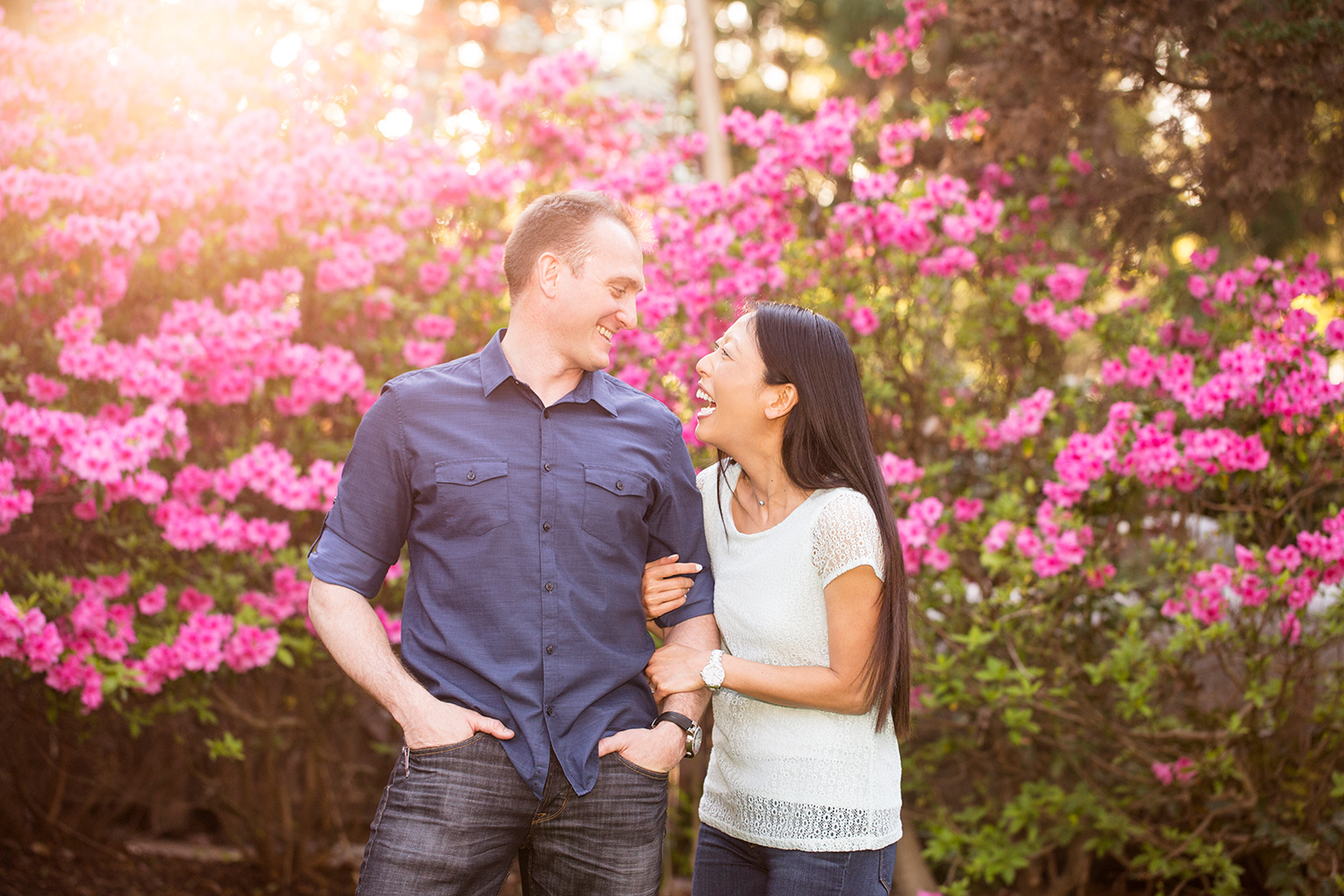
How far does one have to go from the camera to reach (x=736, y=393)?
2264 millimetres

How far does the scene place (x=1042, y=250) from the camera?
462 cm

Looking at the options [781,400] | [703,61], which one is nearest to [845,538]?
[781,400]

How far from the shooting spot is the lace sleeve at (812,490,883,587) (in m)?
2.06

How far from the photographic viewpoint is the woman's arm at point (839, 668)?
2062 mm

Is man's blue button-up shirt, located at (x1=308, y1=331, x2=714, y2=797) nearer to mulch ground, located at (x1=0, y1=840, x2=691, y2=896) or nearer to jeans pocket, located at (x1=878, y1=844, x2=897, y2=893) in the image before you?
jeans pocket, located at (x1=878, y1=844, x2=897, y2=893)

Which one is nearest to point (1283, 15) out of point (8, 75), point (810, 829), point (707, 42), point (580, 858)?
point (810, 829)

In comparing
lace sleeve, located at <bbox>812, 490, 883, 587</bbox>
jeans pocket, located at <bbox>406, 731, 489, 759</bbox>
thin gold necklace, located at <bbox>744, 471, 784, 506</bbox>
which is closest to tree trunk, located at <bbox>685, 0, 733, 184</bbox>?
thin gold necklace, located at <bbox>744, 471, 784, 506</bbox>

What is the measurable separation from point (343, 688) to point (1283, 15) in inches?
184

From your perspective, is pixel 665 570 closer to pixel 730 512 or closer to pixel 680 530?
pixel 680 530

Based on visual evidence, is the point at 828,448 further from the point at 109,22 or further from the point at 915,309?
the point at 109,22

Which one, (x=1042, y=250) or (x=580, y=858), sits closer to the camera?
(x=580, y=858)

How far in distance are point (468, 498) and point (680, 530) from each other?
501mm

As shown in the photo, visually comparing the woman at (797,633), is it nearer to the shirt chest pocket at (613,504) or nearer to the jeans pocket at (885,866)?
the jeans pocket at (885,866)

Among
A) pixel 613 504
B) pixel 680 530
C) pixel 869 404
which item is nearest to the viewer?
pixel 613 504
